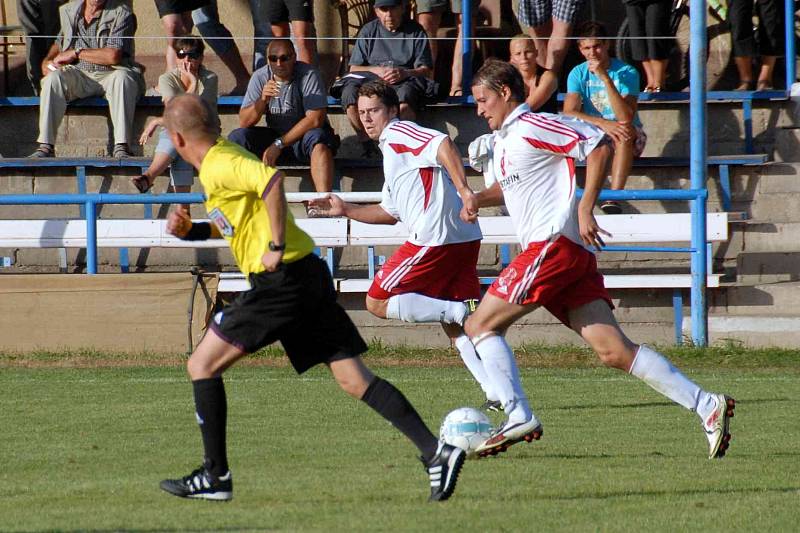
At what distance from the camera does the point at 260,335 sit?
5.76 m

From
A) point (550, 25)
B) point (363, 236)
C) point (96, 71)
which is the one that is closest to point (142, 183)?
point (363, 236)

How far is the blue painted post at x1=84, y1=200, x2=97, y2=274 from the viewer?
13.0 m

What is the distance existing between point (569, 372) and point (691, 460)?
4813 millimetres

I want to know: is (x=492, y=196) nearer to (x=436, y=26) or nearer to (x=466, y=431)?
(x=466, y=431)

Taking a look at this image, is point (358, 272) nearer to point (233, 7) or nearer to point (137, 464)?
point (233, 7)

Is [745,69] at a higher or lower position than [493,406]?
higher

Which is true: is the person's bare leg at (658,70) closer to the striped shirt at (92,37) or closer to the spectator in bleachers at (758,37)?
the spectator in bleachers at (758,37)

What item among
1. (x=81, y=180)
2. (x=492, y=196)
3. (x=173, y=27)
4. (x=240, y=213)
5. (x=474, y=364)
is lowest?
(x=474, y=364)

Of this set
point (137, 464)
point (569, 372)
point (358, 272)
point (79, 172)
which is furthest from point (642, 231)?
point (137, 464)

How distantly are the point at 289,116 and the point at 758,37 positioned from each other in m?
5.77

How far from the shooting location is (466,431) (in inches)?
275

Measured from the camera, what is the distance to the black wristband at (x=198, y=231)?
6266 mm

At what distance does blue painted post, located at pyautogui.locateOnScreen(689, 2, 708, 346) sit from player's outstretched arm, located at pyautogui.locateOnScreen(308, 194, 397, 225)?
14.9 ft

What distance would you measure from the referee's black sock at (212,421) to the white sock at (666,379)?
2.32 metres
